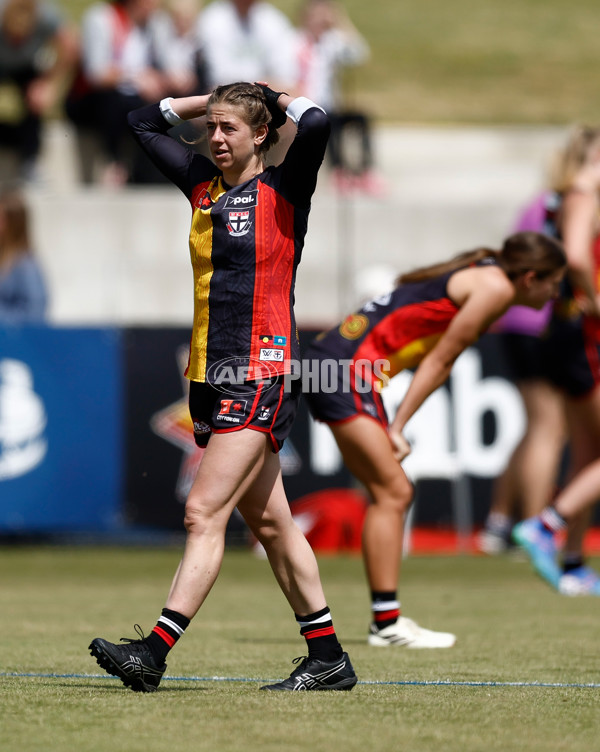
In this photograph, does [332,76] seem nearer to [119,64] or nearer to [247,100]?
[119,64]

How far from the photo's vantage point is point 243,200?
15.5 feet

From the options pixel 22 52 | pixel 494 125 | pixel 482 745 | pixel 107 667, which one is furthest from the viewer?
pixel 494 125

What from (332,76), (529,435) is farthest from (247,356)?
(332,76)

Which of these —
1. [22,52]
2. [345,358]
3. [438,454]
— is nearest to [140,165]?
[22,52]

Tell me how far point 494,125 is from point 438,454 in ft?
38.9

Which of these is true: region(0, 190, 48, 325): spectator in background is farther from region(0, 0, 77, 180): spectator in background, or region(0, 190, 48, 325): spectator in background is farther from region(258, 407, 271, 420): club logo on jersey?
region(258, 407, 271, 420): club logo on jersey

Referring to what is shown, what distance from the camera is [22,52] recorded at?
13.9 meters

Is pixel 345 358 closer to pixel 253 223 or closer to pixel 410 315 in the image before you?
pixel 410 315

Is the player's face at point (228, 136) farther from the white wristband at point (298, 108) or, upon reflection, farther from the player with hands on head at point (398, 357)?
the player with hands on head at point (398, 357)

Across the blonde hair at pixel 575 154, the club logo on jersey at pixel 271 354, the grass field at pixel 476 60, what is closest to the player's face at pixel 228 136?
the club logo on jersey at pixel 271 354

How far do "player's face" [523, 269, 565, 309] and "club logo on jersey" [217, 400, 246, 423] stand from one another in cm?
227

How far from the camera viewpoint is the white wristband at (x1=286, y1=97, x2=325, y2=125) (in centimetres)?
471

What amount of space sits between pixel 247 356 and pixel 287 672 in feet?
4.15

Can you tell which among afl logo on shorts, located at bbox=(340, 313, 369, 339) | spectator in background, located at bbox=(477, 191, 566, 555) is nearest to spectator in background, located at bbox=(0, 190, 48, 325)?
spectator in background, located at bbox=(477, 191, 566, 555)
